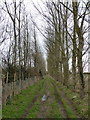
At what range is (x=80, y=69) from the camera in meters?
16.1

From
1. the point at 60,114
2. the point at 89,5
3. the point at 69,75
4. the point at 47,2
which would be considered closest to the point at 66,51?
the point at 69,75

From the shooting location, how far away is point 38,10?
62.7 ft

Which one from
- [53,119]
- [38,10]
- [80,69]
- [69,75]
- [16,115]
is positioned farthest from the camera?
[69,75]

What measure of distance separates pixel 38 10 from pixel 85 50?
17.9ft

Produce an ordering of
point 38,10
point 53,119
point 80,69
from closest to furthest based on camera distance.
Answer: point 53,119 → point 80,69 → point 38,10

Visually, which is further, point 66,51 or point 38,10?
point 66,51

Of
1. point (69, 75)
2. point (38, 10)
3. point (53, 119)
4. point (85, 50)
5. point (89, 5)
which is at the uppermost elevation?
point (38, 10)

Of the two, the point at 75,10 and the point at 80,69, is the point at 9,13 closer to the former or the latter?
the point at 75,10

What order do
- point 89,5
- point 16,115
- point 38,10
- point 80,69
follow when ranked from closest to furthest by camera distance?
1. point 16,115
2. point 89,5
3. point 80,69
4. point 38,10

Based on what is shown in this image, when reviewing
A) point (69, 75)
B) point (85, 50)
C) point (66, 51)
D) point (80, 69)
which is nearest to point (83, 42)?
point (85, 50)

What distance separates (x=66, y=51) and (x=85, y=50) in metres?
8.72

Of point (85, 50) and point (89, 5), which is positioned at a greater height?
point (89, 5)

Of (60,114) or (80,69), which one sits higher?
(80,69)

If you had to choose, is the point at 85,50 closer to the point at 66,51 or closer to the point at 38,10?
the point at 38,10
